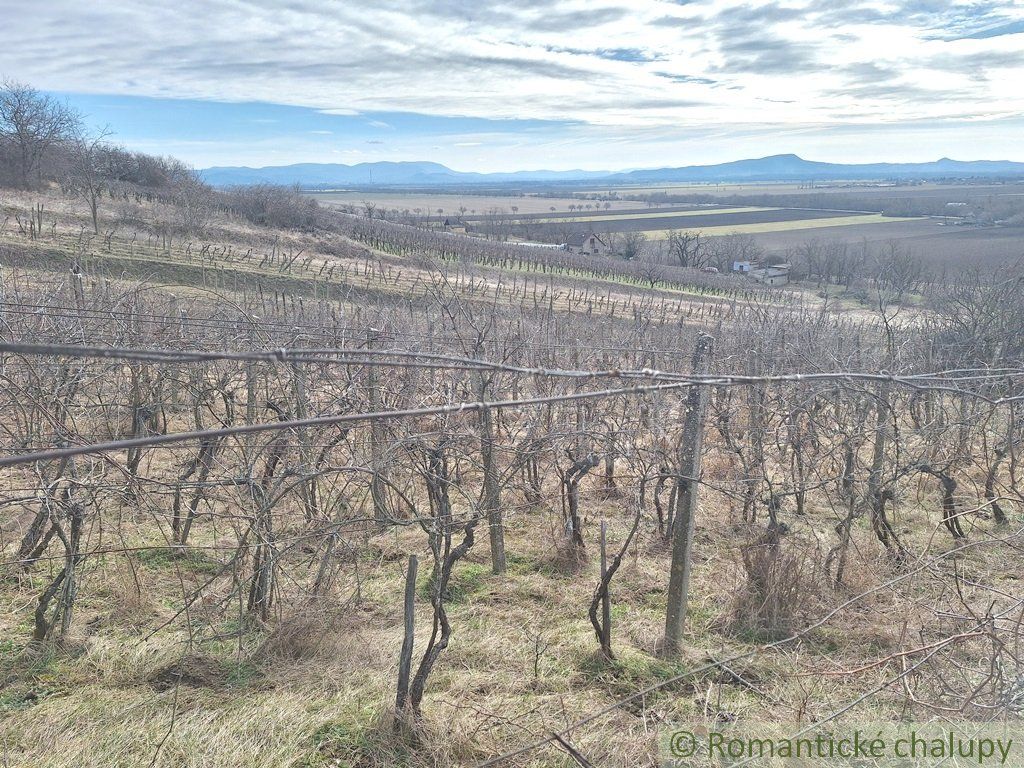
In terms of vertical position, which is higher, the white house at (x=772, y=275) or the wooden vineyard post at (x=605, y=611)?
the white house at (x=772, y=275)

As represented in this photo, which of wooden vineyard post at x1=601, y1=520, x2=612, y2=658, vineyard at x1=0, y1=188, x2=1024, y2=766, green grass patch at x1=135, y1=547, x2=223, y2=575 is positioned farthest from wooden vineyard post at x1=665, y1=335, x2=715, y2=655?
green grass patch at x1=135, y1=547, x2=223, y2=575

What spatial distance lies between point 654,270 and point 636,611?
1660 inches

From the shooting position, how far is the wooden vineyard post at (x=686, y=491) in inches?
158

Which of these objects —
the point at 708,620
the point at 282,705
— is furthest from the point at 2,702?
the point at 708,620

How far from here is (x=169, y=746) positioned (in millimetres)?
3486

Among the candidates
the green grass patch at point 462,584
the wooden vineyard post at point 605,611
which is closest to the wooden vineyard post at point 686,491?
the wooden vineyard post at point 605,611

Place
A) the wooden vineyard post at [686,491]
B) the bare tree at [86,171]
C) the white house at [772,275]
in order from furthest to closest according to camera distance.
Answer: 1. the white house at [772,275]
2. the bare tree at [86,171]
3. the wooden vineyard post at [686,491]

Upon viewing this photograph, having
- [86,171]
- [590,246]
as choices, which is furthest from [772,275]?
[86,171]

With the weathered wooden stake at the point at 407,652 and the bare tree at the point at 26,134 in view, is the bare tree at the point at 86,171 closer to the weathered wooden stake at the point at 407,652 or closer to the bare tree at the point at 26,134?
the bare tree at the point at 26,134

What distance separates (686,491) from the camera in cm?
416

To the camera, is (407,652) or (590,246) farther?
(590,246)

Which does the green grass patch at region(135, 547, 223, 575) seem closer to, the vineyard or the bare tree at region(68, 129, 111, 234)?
the vineyard

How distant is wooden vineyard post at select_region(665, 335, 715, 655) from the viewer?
13.1 ft

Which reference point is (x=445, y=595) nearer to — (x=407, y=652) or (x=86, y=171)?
(x=407, y=652)
